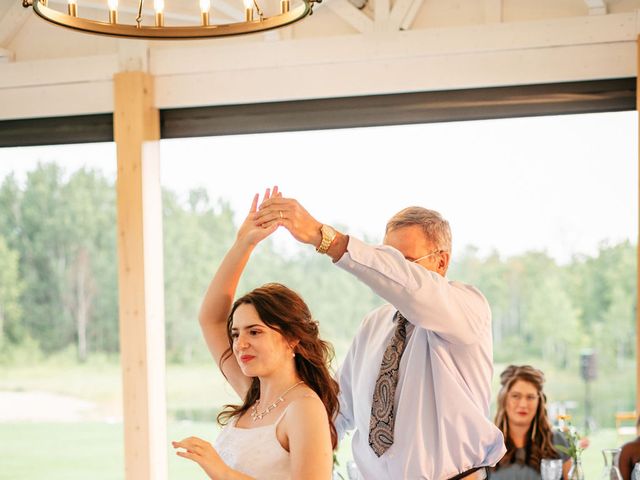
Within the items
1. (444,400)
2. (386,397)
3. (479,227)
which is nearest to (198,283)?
(479,227)

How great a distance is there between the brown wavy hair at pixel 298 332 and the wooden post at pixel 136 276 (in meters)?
3.57

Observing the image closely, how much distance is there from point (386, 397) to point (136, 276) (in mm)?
3341

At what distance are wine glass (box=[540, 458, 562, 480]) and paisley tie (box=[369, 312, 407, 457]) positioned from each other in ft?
4.92

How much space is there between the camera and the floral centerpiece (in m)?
4.11

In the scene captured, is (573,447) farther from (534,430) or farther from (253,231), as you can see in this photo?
(253,231)

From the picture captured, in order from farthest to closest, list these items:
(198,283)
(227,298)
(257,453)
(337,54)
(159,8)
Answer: (198,283), (337,54), (159,8), (227,298), (257,453)

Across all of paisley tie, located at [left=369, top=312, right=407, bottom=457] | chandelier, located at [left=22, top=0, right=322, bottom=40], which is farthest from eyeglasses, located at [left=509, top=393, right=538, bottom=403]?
chandelier, located at [left=22, top=0, right=322, bottom=40]

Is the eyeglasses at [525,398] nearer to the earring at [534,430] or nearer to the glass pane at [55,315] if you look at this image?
the earring at [534,430]

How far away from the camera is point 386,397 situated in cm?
280

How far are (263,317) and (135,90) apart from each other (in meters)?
3.85

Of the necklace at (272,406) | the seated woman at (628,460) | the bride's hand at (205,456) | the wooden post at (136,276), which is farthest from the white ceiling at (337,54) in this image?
the bride's hand at (205,456)

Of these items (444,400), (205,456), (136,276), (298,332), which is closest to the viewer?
(205,456)

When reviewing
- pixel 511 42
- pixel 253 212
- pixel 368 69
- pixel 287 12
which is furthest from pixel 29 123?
pixel 253 212

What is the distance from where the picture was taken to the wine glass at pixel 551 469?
4.09 m
